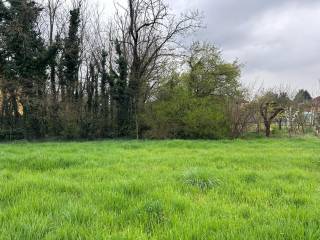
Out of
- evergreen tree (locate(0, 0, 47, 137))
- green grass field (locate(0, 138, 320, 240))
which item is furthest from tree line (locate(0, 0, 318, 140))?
green grass field (locate(0, 138, 320, 240))

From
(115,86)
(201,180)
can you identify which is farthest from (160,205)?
(115,86)

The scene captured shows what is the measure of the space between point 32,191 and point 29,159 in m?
4.03

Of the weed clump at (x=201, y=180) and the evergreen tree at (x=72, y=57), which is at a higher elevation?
the evergreen tree at (x=72, y=57)

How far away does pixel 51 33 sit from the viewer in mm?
31156

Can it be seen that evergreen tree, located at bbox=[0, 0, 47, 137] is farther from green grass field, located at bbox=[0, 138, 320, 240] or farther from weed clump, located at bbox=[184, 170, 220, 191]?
weed clump, located at bbox=[184, 170, 220, 191]

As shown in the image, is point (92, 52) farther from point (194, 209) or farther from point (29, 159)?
point (194, 209)

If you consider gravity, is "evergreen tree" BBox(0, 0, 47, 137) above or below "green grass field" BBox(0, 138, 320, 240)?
above

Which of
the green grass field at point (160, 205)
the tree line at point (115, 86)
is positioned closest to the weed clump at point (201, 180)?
the green grass field at point (160, 205)

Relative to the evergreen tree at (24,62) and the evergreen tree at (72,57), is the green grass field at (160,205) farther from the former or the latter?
the evergreen tree at (72,57)

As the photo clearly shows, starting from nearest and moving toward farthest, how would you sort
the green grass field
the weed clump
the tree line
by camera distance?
the green grass field → the weed clump → the tree line

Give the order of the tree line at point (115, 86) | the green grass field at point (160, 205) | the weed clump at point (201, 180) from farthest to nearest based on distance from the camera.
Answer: the tree line at point (115, 86) < the weed clump at point (201, 180) < the green grass field at point (160, 205)

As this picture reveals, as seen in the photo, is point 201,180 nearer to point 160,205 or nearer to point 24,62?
point 160,205

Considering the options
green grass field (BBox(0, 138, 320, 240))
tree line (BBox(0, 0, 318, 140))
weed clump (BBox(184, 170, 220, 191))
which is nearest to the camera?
green grass field (BBox(0, 138, 320, 240))

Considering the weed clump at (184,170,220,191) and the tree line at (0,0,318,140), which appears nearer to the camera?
the weed clump at (184,170,220,191)
